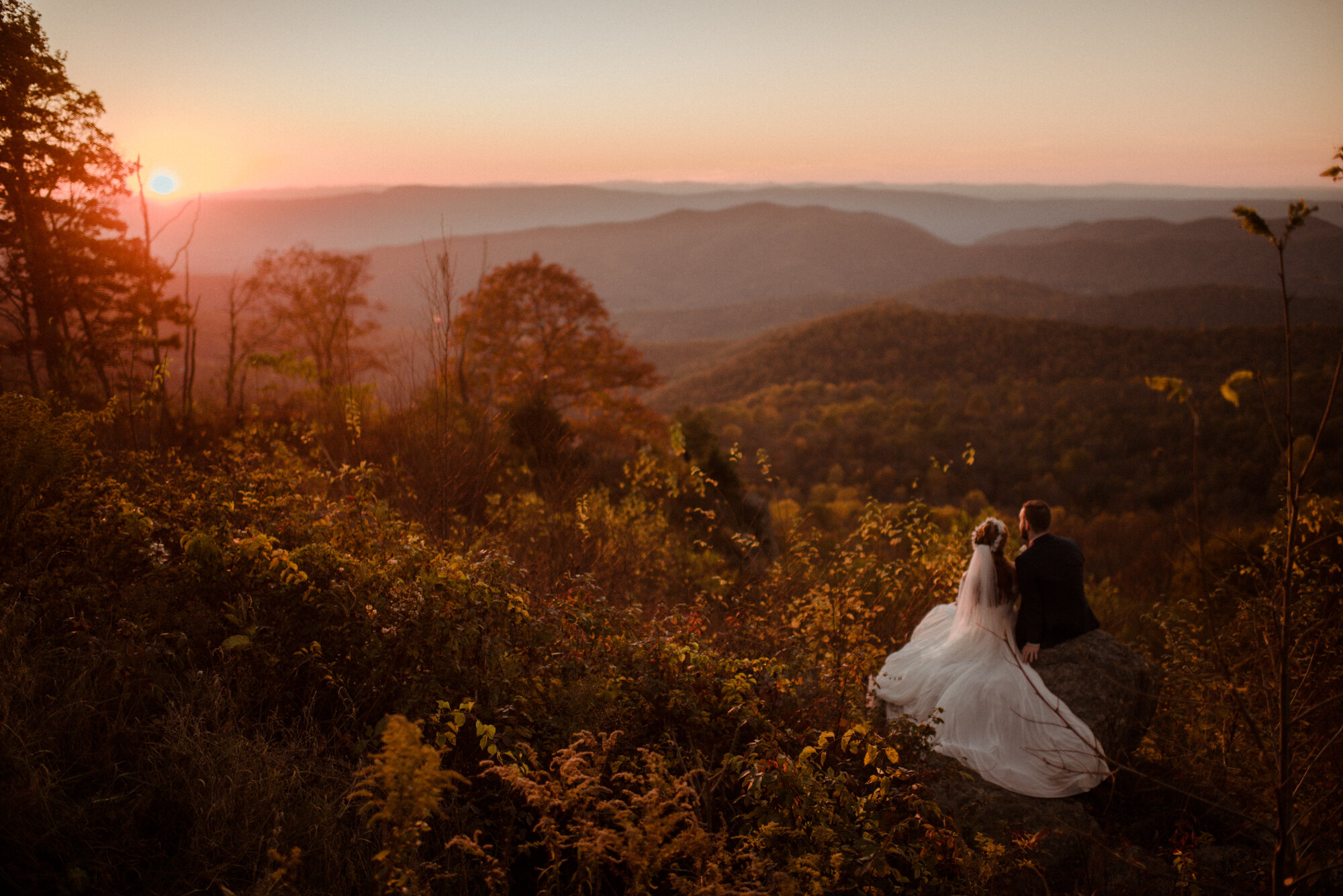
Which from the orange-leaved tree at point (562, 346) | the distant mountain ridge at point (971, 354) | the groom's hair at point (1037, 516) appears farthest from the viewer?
the distant mountain ridge at point (971, 354)

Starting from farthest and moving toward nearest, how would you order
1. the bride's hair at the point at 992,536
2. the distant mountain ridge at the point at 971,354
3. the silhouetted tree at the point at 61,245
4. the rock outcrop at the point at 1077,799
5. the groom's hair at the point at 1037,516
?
the distant mountain ridge at the point at 971,354
the silhouetted tree at the point at 61,245
the bride's hair at the point at 992,536
the groom's hair at the point at 1037,516
the rock outcrop at the point at 1077,799

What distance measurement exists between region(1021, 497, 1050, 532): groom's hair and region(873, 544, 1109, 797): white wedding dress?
0.40 meters

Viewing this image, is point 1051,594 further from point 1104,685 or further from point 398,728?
point 398,728

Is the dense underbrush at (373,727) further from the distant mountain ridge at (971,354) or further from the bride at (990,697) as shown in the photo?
the distant mountain ridge at (971,354)

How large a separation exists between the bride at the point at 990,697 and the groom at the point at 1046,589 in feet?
0.37

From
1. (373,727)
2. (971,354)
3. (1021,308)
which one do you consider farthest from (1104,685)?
(1021,308)

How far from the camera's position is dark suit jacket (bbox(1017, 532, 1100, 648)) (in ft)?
17.6

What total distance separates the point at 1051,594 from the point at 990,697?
1015mm

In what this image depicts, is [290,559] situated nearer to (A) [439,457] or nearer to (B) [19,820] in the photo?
(B) [19,820]

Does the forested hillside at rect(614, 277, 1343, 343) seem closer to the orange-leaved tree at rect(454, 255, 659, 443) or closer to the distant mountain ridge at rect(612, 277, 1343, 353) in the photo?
the distant mountain ridge at rect(612, 277, 1343, 353)

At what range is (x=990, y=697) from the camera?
207 inches

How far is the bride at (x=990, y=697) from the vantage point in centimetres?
498

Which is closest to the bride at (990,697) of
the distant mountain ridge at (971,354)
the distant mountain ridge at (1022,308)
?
the distant mountain ridge at (1022,308)

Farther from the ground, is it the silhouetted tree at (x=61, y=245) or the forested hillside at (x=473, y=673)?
the silhouetted tree at (x=61, y=245)
